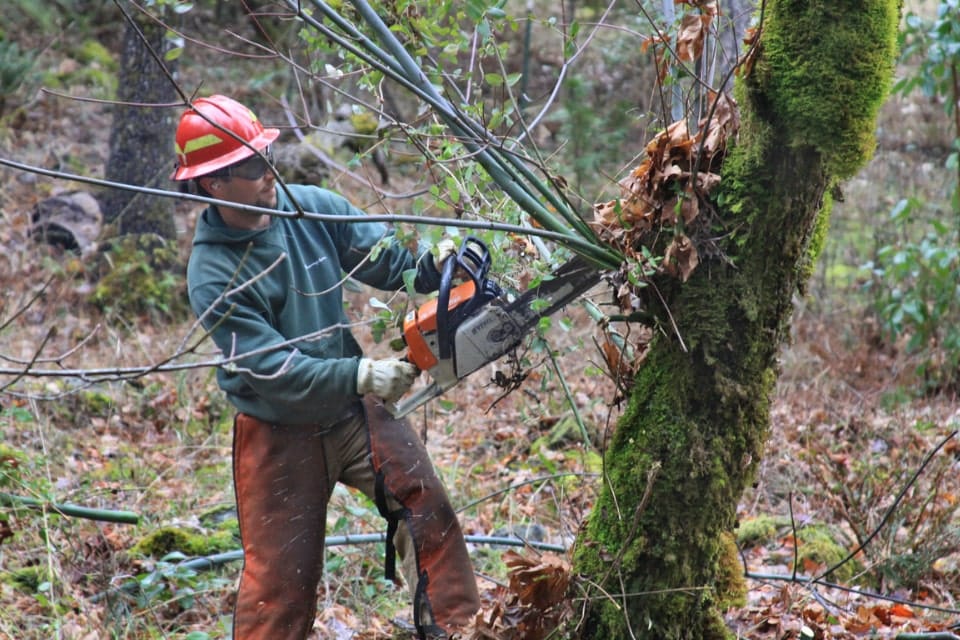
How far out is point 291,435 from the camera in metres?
3.73

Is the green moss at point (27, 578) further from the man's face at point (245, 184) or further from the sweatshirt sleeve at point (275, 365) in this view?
the man's face at point (245, 184)

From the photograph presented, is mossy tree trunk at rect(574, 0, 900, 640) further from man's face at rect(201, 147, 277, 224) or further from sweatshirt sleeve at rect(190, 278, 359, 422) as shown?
man's face at rect(201, 147, 277, 224)

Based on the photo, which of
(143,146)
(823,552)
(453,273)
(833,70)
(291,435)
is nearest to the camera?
(833,70)

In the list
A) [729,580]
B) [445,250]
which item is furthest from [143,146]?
[729,580]

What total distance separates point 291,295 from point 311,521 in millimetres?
911

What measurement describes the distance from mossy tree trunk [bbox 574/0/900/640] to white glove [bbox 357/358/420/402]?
0.83 m

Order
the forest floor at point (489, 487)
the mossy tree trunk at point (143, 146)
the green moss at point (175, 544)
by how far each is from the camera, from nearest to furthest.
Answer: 1. the forest floor at point (489, 487)
2. the green moss at point (175, 544)
3. the mossy tree trunk at point (143, 146)

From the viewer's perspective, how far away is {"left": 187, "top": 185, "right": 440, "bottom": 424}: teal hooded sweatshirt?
344cm

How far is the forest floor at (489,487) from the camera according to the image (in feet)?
13.3

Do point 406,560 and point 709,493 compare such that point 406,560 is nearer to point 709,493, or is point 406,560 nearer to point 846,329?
point 709,493

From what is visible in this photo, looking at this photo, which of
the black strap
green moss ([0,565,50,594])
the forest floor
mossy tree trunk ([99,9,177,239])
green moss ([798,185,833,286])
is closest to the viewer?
green moss ([798,185,833,286])

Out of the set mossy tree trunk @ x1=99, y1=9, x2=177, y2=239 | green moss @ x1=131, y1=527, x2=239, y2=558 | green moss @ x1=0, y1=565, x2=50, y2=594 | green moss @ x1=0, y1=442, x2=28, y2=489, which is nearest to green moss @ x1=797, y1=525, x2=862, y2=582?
green moss @ x1=131, y1=527, x2=239, y2=558

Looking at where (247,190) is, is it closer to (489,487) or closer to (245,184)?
(245,184)

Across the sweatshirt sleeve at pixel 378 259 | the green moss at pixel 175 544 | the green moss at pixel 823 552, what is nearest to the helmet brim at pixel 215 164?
the sweatshirt sleeve at pixel 378 259
